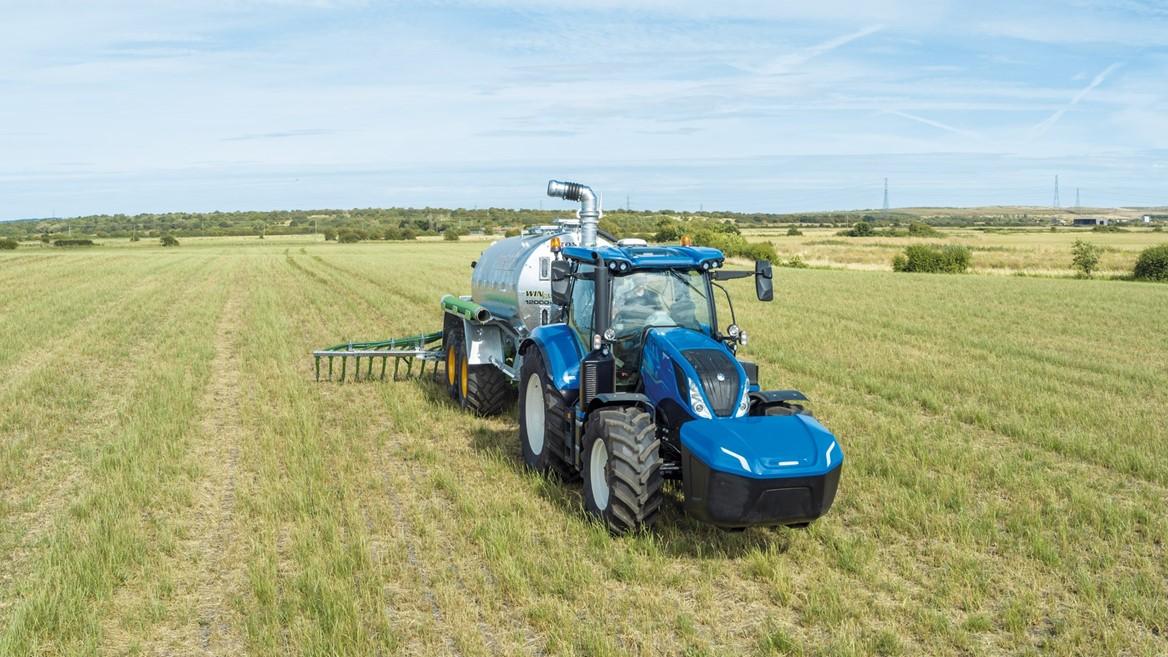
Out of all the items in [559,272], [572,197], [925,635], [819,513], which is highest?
[572,197]

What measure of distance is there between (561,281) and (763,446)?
3257mm

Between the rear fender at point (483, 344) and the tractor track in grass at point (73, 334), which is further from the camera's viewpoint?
the tractor track in grass at point (73, 334)

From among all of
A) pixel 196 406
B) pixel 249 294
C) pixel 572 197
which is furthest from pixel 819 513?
pixel 249 294

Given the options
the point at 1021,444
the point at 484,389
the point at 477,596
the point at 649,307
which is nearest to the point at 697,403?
the point at 649,307

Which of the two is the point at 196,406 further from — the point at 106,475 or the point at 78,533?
the point at 78,533

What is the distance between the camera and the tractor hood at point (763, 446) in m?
5.96

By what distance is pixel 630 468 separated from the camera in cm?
642

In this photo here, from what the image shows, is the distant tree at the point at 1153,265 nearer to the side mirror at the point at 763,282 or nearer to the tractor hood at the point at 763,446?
the side mirror at the point at 763,282

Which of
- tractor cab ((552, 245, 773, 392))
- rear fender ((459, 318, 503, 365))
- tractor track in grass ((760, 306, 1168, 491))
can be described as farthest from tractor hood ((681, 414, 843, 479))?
rear fender ((459, 318, 503, 365))

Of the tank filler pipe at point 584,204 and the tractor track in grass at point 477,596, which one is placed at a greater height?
the tank filler pipe at point 584,204

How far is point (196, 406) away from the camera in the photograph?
11.6 m

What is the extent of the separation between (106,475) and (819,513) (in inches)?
248

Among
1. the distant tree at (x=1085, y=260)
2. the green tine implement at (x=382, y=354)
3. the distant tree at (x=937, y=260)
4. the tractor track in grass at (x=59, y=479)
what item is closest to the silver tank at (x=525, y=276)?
the green tine implement at (x=382, y=354)

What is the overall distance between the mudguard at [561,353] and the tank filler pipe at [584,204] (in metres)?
2.41
